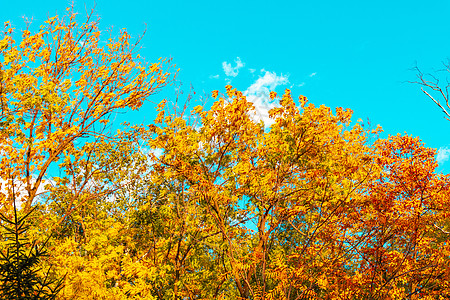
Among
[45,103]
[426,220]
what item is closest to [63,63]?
[45,103]

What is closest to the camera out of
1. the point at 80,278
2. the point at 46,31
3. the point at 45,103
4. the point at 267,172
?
the point at 80,278

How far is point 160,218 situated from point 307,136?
554cm

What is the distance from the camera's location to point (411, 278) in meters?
11.9

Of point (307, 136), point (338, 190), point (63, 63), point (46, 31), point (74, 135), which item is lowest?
point (338, 190)

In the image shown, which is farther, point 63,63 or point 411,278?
point 411,278

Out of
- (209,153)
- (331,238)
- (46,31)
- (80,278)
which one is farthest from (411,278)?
(46,31)

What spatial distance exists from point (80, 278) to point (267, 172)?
474 centimetres

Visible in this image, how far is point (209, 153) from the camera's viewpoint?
9711 mm

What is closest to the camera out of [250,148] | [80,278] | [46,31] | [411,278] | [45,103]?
[80,278]

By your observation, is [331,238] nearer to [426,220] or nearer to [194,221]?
[426,220]

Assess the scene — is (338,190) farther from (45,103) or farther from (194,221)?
(45,103)

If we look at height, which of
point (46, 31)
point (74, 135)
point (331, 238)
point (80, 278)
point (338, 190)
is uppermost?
point (46, 31)

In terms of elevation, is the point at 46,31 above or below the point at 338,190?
above

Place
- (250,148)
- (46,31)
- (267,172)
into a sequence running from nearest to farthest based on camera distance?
1. (267,172)
2. (250,148)
3. (46,31)
